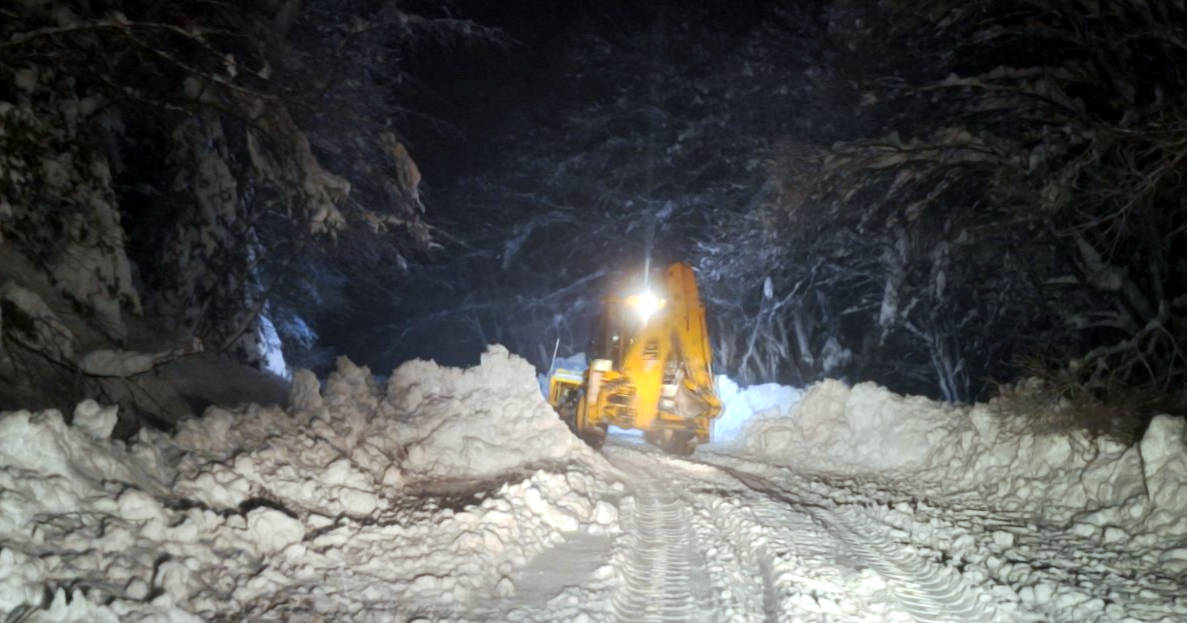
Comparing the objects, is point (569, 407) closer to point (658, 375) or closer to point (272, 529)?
point (658, 375)

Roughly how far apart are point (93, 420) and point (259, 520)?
4.17 feet

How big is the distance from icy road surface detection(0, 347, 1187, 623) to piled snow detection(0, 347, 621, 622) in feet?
0.05

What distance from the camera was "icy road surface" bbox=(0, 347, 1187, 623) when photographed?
3615mm

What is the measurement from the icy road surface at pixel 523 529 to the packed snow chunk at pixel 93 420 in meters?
A: 0.01

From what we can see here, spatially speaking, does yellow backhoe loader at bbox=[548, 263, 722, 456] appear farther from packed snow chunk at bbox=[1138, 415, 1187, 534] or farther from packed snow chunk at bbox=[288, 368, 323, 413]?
packed snow chunk at bbox=[1138, 415, 1187, 534]

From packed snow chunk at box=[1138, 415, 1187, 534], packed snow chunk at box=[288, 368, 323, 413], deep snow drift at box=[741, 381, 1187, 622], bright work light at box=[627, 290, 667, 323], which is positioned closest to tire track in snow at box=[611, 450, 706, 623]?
deep snow drift at box=[741, 381, 1187, 622]

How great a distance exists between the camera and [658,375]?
38.8 feet

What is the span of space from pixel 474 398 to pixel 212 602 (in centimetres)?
625

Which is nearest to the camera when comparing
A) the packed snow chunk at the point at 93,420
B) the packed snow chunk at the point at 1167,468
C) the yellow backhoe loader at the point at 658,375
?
the packed snow chunk at the point at 93,420

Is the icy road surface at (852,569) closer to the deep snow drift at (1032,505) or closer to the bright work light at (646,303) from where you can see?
the deep snow drift at (1032,505)

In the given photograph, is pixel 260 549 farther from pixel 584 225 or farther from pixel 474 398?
pixel 584 225

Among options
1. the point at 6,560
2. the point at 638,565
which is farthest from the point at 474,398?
the point at 6,560

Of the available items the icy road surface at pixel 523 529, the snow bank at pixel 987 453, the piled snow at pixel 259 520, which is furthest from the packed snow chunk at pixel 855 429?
the piled snow at pixel 259 520

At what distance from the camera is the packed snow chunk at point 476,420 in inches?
317
